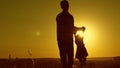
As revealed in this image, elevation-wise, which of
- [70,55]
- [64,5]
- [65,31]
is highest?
[64,5]

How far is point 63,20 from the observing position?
12656 mm

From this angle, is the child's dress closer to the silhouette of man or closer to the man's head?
the silhouette of man

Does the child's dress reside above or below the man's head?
below

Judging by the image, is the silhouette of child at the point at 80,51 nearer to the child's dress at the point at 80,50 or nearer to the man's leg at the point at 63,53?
the child's dress at the point at 80,50

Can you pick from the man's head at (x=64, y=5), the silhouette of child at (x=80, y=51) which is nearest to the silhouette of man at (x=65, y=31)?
the man's head at (x=64, y=5)

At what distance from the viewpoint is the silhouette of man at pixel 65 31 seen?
12.7 m

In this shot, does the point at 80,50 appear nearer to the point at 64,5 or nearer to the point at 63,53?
the point at 63,53

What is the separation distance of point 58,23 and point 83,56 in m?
1.93

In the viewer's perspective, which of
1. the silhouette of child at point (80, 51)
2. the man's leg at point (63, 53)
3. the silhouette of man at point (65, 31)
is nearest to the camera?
the silhouette of man at point (65, 31)

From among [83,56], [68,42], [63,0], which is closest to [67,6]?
[63,0]

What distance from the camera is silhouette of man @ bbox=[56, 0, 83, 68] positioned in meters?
12.7

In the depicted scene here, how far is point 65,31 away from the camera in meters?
12.7

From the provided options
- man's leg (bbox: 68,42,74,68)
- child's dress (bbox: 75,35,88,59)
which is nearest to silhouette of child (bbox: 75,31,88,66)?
child's dress (bbox: 75,35,88,59)

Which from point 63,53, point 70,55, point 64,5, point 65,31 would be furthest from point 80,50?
point 64,5
